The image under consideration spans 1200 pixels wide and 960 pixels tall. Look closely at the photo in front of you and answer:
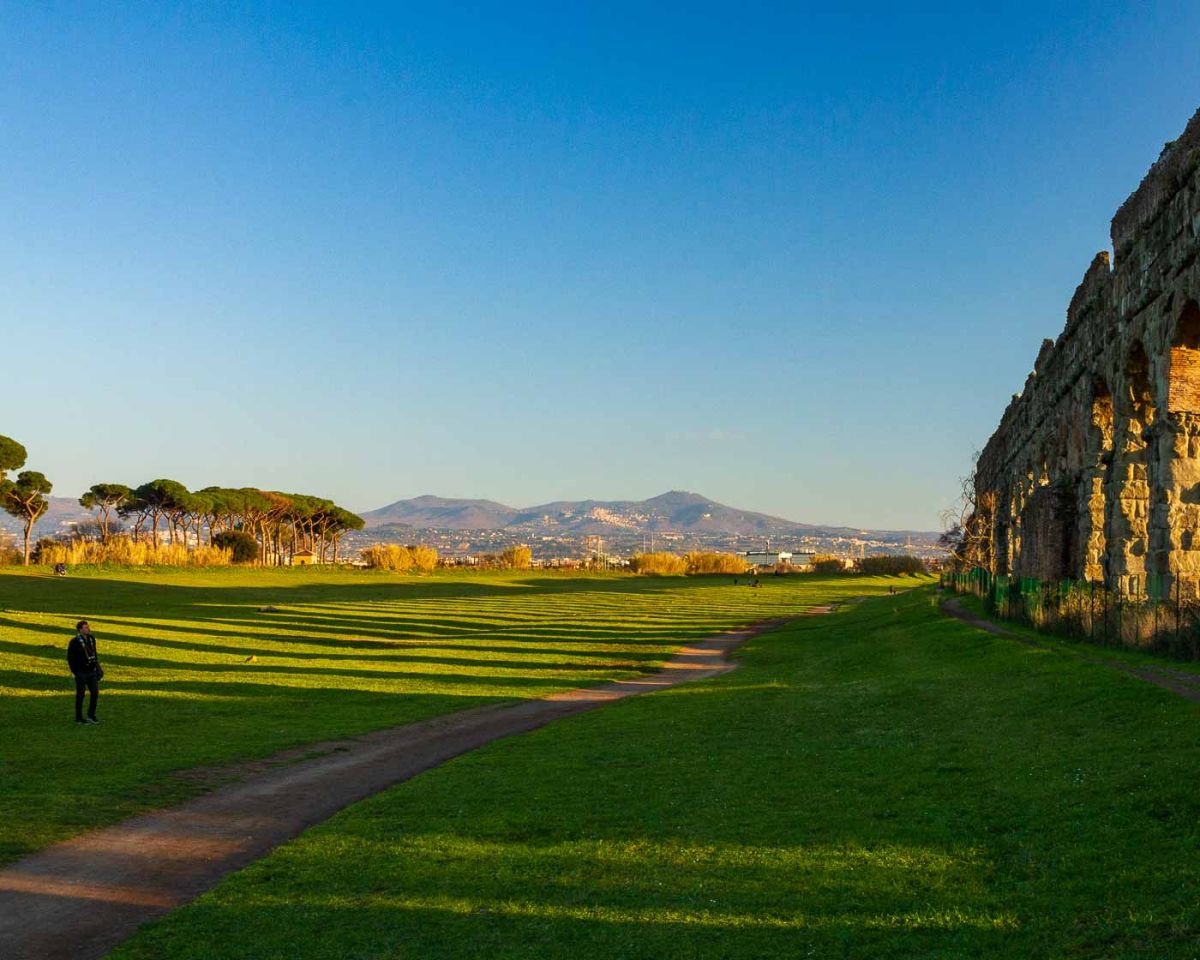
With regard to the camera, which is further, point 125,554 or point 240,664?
point 125,554

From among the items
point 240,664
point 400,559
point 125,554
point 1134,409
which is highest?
point 1134,409

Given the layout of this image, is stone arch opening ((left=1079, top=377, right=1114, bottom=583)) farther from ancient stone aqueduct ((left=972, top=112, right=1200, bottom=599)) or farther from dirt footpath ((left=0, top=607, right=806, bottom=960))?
dirt footpath ((left=0, top=607, right=806, bottom=960))

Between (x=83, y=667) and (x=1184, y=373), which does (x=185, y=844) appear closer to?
(x=83, y=667)

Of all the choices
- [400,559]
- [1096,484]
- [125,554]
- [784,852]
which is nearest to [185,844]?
[784,852]

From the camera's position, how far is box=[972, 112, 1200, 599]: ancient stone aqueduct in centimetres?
1852

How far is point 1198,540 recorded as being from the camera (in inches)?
733

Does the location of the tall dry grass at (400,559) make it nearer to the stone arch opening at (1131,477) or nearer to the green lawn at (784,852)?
the stone arch opening at (1131,477)

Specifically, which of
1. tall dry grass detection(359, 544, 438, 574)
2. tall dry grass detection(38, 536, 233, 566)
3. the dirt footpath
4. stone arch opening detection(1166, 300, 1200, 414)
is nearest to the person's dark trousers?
the dirt footpath

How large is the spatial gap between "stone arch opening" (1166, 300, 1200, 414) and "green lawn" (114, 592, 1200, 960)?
6.55 m

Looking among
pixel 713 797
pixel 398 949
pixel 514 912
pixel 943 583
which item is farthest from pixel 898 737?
pixel 943 583

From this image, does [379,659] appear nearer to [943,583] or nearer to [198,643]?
[198,643]

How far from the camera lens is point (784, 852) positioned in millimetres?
9016

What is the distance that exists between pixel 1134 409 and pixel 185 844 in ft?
70.5

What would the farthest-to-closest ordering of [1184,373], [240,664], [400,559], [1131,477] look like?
[400,559], [240,664], [1131,477], [1184,373]
